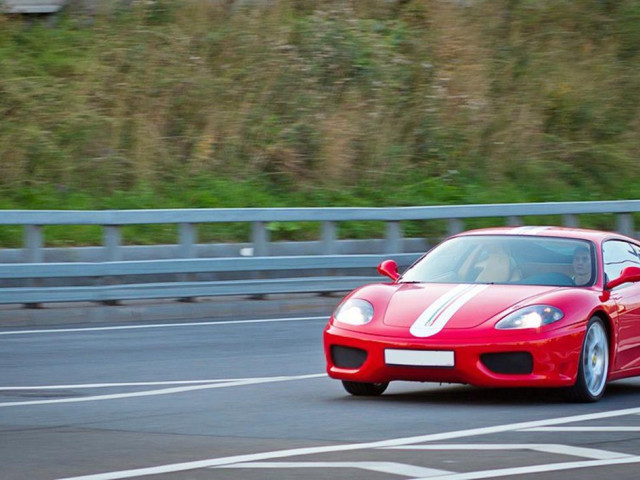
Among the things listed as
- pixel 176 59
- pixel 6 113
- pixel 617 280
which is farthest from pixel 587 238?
pixel 176 59

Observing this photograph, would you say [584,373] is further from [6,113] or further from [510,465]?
[6,113]

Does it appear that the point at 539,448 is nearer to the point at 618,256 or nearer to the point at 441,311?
the point at 441,311

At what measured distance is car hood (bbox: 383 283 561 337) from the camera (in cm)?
910

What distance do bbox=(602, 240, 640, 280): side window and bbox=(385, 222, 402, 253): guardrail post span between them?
6791mm

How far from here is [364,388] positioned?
966 centimetres

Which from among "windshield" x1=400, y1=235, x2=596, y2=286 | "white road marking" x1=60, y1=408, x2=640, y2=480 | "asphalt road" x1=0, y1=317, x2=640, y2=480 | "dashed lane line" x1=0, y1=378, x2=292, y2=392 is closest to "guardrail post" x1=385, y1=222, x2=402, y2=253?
"asphalt road" x1=0, y1=317, x2=640, y2=480

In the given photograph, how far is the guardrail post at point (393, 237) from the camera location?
17.5 metres

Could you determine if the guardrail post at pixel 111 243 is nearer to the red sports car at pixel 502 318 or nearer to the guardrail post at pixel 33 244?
the guardrail post at pixel 33 244

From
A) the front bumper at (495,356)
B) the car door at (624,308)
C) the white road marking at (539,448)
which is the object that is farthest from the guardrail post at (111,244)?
the white road marking at (539,448)

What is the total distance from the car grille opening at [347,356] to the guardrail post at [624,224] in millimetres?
10820

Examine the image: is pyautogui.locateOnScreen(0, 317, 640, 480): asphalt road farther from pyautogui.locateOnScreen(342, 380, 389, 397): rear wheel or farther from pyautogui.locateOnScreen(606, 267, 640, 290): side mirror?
pyautogui.locateOnScreen(606, 267, 640, 290): side mirror

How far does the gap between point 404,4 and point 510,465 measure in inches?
813

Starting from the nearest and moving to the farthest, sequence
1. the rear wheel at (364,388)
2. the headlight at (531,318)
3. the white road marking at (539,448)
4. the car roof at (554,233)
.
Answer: the white road marking at (539,448) < the headlight at (531,318) < the rear wheel at (364,388) < the car roof at (554,233)

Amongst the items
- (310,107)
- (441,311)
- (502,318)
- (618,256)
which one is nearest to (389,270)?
(441,311)
